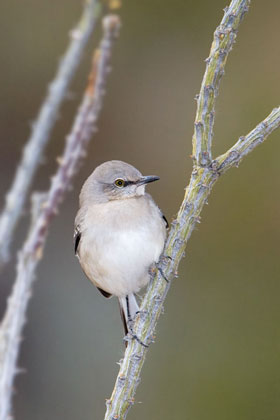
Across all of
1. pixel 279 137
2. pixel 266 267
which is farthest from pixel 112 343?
pixel 279 137

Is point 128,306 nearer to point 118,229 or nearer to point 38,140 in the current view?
point 118,229

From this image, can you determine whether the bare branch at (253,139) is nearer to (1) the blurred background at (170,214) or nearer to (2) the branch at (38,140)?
(2) the branch at (38,140)

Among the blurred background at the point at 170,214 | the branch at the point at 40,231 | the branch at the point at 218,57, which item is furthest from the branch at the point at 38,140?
the blurred background at the point at 170,214

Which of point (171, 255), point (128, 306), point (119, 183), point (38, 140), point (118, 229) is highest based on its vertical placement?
point (38, 140)

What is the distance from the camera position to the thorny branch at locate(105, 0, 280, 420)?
2105 mm

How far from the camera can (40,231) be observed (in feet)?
8.95

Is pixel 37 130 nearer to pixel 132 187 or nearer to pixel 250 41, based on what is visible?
pixel 132 187

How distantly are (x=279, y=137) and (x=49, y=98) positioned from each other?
2030 mm

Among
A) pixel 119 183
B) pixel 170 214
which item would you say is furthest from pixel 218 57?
pixel 170 214

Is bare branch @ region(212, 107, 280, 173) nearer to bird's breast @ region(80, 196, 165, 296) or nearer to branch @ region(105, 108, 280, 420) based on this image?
branch @ region(105, 108, 280, 420)

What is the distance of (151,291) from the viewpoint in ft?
7.47

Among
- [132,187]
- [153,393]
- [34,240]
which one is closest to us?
[34,240]

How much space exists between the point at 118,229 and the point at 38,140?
56cm

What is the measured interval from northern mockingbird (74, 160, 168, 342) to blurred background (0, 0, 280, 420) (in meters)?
1.60
